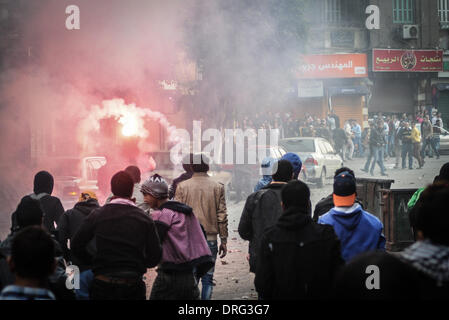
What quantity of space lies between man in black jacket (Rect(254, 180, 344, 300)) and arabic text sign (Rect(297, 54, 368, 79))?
24952 mm

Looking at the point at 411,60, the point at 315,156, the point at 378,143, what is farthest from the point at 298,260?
the point at 411,60

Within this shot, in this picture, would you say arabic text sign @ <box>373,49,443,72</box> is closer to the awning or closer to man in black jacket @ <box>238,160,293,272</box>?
the awning

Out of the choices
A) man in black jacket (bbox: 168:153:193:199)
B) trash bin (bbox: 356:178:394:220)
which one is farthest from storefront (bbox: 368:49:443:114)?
man in black jacket (bbox: 168:153:193:199)

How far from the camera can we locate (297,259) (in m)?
3.16

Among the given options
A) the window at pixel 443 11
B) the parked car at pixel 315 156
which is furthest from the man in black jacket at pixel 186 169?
the window at pixel 443 11

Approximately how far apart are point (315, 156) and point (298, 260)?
13.1 m

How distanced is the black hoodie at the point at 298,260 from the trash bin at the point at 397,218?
15.1 ft

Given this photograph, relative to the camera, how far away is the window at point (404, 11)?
29891 mm

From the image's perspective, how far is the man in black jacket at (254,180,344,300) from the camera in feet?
10.3

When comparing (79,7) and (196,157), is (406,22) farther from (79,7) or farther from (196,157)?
(196,157)

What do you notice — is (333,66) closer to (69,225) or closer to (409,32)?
(409,32)

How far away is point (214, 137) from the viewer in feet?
64.8

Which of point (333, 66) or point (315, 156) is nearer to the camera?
point (315, 156)
